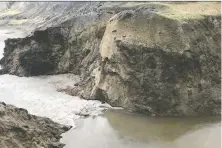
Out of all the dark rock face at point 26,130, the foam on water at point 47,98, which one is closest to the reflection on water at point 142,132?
the dark rock face at point 26,130

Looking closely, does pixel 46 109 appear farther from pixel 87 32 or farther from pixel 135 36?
pixel 87 32

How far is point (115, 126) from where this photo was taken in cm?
2247

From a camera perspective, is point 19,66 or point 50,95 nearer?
point 50,95

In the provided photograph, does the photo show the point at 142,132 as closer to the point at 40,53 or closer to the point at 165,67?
the point at 165,67

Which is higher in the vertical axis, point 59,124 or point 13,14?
point 13,14

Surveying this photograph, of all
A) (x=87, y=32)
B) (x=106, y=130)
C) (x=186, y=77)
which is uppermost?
(x=87, y=32)

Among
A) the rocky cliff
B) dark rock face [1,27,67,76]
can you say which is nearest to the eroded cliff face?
the rocky cliff

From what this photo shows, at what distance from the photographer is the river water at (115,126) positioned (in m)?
20.1

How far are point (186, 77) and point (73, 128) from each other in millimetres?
7298

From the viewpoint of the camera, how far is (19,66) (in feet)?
118

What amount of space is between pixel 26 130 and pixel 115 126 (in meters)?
5.43

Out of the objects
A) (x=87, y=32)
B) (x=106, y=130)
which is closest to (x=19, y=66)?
(x=87, y=32)

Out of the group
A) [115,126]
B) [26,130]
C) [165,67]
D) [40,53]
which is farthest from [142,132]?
[40,53]

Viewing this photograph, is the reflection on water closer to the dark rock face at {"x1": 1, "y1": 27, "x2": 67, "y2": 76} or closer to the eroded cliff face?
the eroded cliff face
